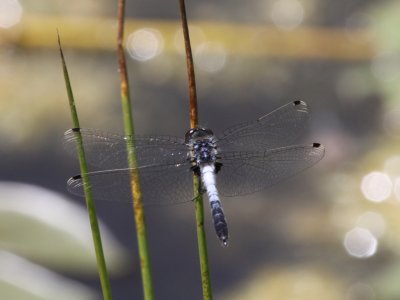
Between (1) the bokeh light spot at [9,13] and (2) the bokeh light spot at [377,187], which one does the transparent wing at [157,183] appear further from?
(1) the bokeh light spot at [9,13]

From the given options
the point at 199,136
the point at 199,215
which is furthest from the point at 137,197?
the point at 199,136

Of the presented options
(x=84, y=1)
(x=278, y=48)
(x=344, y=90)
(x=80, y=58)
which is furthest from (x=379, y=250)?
(x=84, y=1)

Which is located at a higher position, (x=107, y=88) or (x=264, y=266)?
(x=107, y=88)

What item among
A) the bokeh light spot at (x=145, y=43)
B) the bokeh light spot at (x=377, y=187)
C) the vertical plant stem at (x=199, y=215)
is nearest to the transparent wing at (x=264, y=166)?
the vertical plant stem at (x=199, y=215)

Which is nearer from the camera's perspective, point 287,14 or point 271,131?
point 271,131

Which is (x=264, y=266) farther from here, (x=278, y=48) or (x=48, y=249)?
(x=278, y=48)

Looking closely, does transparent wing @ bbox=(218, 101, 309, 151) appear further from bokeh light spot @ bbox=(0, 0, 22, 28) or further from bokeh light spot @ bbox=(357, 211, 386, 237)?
bokeh light spot @ bbox=(0, 0, 22, 28)

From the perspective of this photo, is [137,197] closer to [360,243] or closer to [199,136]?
[199,136]
